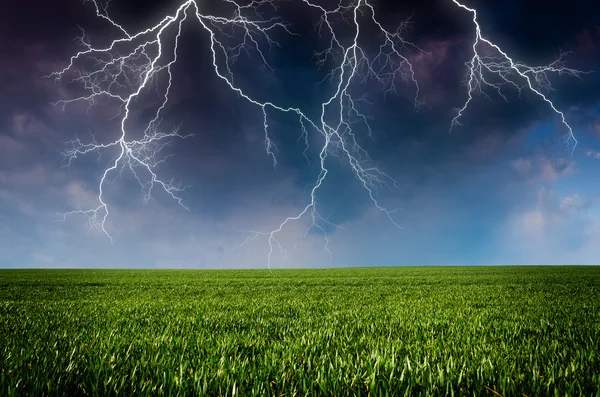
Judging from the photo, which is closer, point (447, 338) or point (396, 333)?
point (447, 338)

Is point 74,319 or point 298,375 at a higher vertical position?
point 298,375

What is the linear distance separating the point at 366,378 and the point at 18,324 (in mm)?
6386

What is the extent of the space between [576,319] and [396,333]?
4.36m

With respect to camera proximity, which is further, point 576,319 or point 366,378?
point 576,319

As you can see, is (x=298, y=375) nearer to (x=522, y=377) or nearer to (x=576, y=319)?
(x=522, y=377)

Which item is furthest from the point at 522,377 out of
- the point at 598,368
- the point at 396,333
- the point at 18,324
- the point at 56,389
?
the point at 18,324

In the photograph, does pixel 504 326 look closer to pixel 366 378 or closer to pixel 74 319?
pixel 366 378

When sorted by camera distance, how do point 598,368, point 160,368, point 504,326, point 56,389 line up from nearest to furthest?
point 56,389, point 160,368, point 598,368, point 504,326

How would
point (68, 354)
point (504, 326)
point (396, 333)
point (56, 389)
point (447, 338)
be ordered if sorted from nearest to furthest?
point (56, 389)
point (68, 354)
point (447, 338)
point (396, 333)
point (504, 326)

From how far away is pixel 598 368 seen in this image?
3359mm

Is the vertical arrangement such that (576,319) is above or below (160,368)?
below

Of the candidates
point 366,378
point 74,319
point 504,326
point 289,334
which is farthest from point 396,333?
point 74,319

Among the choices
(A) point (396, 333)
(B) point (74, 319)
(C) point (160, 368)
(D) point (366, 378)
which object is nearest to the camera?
(D) point (366, 378)

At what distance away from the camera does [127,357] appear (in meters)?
3.43
